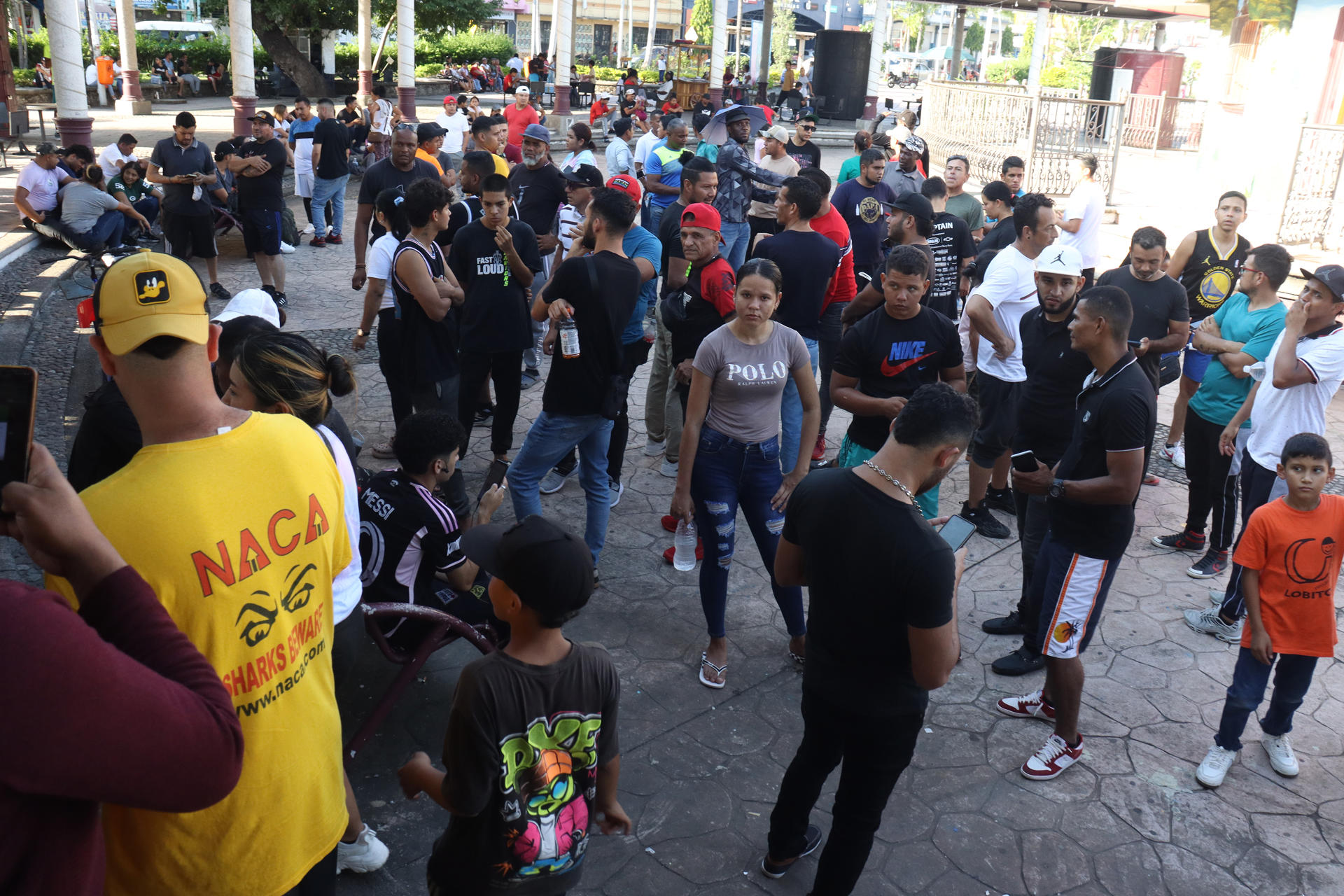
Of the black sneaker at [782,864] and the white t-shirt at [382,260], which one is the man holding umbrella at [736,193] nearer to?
the white t-shirt at [382,260]

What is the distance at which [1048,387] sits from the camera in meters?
4.88

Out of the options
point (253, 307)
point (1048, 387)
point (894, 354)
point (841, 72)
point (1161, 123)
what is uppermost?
point (841, 72)

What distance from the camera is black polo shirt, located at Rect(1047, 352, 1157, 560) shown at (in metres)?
3.70

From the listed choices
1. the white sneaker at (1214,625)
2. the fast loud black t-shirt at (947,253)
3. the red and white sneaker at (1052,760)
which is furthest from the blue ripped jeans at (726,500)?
the fast loud black t-shirt at (947,253)

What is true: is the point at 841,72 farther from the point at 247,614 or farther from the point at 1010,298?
the point at 247,614

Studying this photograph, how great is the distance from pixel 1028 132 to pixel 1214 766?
61.3ft

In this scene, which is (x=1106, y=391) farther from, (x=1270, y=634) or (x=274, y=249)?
(x=274, y=249)

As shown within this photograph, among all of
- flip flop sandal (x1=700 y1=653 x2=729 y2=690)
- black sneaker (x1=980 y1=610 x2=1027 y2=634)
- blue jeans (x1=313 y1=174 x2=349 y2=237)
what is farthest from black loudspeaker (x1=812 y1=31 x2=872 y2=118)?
flip flop sandal (x1=700 y1=653 x2=729 y2=690)

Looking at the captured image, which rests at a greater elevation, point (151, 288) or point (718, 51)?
point (718, 51)

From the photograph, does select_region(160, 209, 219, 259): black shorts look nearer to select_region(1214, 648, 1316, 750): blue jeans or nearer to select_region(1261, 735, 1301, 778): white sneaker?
select_region(1214, 648, 1316, 750): blue jeans

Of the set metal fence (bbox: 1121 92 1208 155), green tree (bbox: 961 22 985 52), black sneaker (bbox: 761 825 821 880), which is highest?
green tree (bbox: 961 22 985 52)

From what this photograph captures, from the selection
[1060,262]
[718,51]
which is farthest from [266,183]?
[718,51]

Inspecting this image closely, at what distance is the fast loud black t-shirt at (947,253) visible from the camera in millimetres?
7246

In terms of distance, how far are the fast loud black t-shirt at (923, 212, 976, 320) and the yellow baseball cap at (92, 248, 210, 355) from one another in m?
6.10
